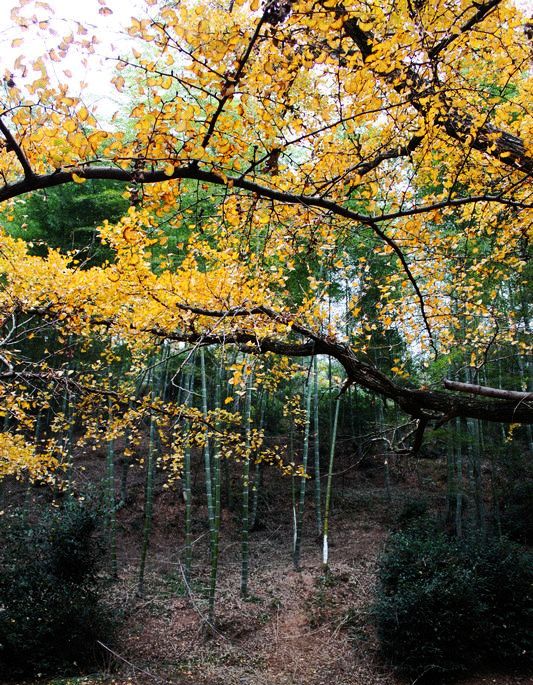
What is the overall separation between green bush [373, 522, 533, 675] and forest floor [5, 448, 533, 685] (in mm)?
257

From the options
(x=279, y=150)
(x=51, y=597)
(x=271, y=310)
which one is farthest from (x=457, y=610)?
(x=279, y=150)

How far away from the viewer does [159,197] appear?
199 centimetres

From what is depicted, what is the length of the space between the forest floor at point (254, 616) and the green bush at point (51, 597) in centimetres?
37

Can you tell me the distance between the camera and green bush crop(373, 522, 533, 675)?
5.71m

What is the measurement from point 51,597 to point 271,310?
546 cm

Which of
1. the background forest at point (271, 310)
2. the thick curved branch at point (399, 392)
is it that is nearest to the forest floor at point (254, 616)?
the background forest at point (271, 310)

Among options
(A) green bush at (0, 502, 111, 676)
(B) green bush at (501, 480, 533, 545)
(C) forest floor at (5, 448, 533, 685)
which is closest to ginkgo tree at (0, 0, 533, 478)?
(C) forest floor at (5, 448, 533, 685)

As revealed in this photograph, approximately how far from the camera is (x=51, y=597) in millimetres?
6336

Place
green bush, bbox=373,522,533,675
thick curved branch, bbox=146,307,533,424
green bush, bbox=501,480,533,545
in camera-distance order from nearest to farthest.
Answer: thick curved branch, bbox=146,307,533,424 < green bush, bbox=373,522,533,675 < green bush, bbox=501,480,533,545

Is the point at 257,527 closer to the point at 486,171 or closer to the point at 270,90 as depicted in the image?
the point at 486,171

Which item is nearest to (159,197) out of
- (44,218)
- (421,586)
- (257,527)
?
(421,586)

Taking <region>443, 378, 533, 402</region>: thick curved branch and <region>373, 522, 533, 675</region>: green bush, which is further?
<region>373, 522, 533, 675</region>: green bush

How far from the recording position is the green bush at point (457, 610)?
5.71 metres

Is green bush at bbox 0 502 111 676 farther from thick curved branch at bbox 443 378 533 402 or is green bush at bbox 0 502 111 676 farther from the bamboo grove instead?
thick curved branch at bbox 443 378 533 402
